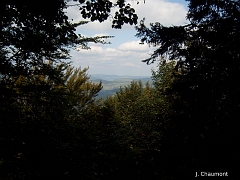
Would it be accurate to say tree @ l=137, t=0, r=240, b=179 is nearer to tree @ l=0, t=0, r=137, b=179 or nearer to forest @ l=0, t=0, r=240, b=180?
forest @ l=0, t=0, r=240, b=180

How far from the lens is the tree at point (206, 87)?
12.4ft

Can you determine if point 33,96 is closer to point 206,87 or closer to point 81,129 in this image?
point 81,129

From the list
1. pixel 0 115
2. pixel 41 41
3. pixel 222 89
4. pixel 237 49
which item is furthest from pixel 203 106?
pixel 0 115

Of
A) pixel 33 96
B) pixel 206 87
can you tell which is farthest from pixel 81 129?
pixel 206 87

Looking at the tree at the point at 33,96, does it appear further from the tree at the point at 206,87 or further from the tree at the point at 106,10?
the tree at the point at 206,87

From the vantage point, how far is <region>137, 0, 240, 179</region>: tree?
377 cm

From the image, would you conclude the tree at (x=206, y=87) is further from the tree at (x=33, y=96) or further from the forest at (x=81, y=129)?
the tree at (x=33, y=96)

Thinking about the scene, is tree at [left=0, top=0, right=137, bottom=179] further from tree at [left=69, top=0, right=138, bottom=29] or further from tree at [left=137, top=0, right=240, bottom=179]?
tree at [left=137, top=0, right=240, bottom=179]

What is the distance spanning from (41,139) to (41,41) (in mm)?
2163

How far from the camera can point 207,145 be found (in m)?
3.80

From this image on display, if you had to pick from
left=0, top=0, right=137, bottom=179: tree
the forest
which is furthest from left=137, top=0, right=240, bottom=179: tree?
left=0, top=0, right=137, bottom=179: tree

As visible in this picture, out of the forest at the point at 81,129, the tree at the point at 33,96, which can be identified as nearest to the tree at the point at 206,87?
the forest at the point at 81,129

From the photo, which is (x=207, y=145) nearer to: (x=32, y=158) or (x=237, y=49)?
(x=237, y=49)

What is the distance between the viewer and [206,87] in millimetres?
4656
